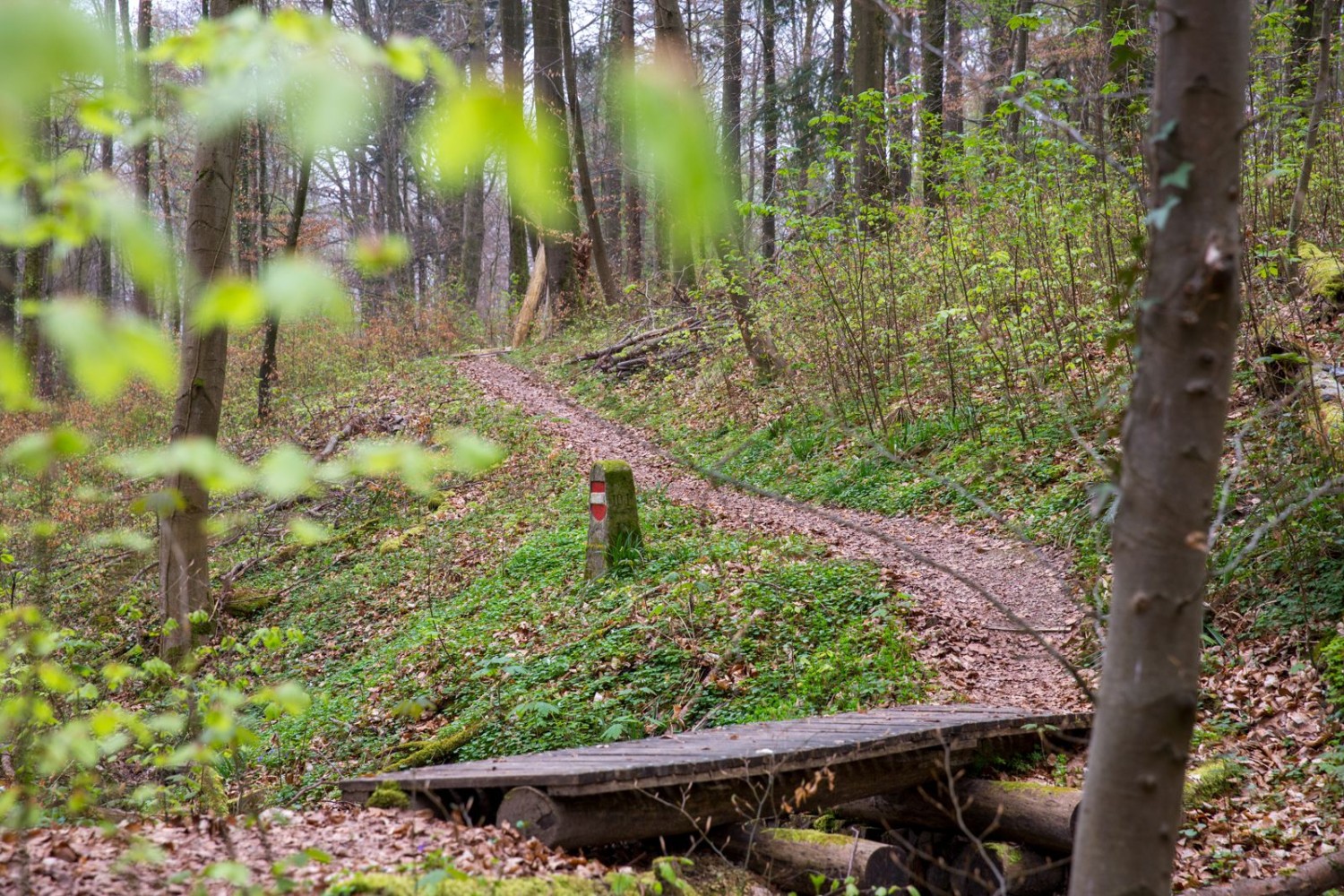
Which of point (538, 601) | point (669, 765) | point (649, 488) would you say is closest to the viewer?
point (669, 765)

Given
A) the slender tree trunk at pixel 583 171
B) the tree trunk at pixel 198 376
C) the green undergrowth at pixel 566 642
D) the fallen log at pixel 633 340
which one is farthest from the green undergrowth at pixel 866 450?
the slender tree trunk at pixel 583 171

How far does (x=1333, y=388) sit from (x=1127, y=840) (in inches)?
257

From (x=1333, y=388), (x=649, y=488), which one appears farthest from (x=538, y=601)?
(x=1333, y=388)

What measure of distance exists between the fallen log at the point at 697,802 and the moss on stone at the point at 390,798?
1.54 feet

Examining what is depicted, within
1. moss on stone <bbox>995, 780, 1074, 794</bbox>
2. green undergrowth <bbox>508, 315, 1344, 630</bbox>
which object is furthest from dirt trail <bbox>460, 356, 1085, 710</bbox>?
moss on stone <bbox>995, 780, 1074, 794</bbox>

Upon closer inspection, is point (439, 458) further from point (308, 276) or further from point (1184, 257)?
point (1184, 257)

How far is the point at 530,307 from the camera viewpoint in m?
25.1

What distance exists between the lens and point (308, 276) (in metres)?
1.31

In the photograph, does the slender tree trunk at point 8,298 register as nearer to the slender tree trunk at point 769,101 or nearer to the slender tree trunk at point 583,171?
the slender tree trunk at point 583,171

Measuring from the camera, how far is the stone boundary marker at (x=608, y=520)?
30.4ft

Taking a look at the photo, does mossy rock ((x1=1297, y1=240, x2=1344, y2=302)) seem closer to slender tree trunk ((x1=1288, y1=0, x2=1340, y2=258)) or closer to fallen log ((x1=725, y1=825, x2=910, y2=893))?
slender tree trunk ((x1=1288, y1=0, x2=1340, y2=258))

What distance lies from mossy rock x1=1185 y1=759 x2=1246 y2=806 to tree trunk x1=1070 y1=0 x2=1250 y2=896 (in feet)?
12.4

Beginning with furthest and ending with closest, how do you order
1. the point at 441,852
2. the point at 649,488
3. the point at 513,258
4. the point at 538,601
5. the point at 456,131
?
the point at 513,258 < the point at 649,488 < the point at 538,601 < the point at 441,852 < the point at 456,131

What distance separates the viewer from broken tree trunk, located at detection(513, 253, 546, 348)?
2488 centimetres
